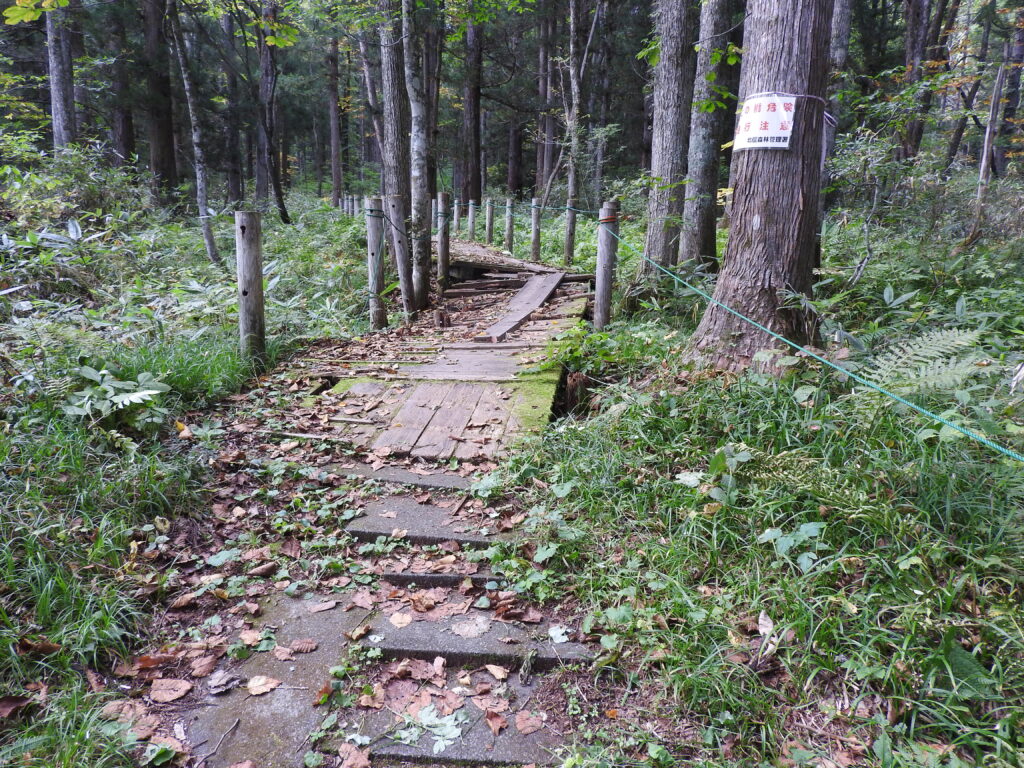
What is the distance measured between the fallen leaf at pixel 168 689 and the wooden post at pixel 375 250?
5.66 meters

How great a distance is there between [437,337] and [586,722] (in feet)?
17.4

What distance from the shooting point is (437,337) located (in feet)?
23.2

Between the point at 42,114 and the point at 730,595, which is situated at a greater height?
the point at 42,114

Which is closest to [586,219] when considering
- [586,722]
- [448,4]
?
[448,4]

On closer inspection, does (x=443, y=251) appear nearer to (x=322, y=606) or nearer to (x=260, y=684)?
(x=322, y=606)

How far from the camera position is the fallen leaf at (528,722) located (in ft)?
7.34

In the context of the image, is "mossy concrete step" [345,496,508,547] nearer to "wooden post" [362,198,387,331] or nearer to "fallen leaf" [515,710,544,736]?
"fallen leaf" [515,710,544,736]

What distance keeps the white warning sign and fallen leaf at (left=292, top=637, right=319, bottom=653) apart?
3.99 metres

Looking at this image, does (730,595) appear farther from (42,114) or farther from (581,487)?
(42,114)

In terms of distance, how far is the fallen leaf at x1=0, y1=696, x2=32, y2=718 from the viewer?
2.10 metres

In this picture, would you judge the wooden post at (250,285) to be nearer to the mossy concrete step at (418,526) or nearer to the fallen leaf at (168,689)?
the mossy concrete step at (418,526)

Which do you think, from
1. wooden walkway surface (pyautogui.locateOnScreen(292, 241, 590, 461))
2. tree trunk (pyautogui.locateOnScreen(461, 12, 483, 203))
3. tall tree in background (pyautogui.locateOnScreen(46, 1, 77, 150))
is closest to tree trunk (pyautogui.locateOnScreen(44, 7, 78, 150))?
tall tree in background (pyautogui.locateOnScreen(46, 1, 77, 150))

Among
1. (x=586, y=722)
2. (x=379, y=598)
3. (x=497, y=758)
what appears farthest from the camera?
(x=379, y=598)

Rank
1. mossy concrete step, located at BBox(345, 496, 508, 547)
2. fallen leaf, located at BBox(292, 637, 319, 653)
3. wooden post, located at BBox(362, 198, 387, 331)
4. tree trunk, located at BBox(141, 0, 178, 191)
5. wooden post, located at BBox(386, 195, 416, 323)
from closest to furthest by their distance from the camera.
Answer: fallen leaf, located at BBox(292, 637, 319, 653), mossy concrete step, located at BBox(345, 496, 508, 547), wooden post, located at BBox(362, 198, 387, 331), wooden post, located at BBox(386, 195, 416, 323), tree trunk, located at BBox(141, 0, 178, 191)
